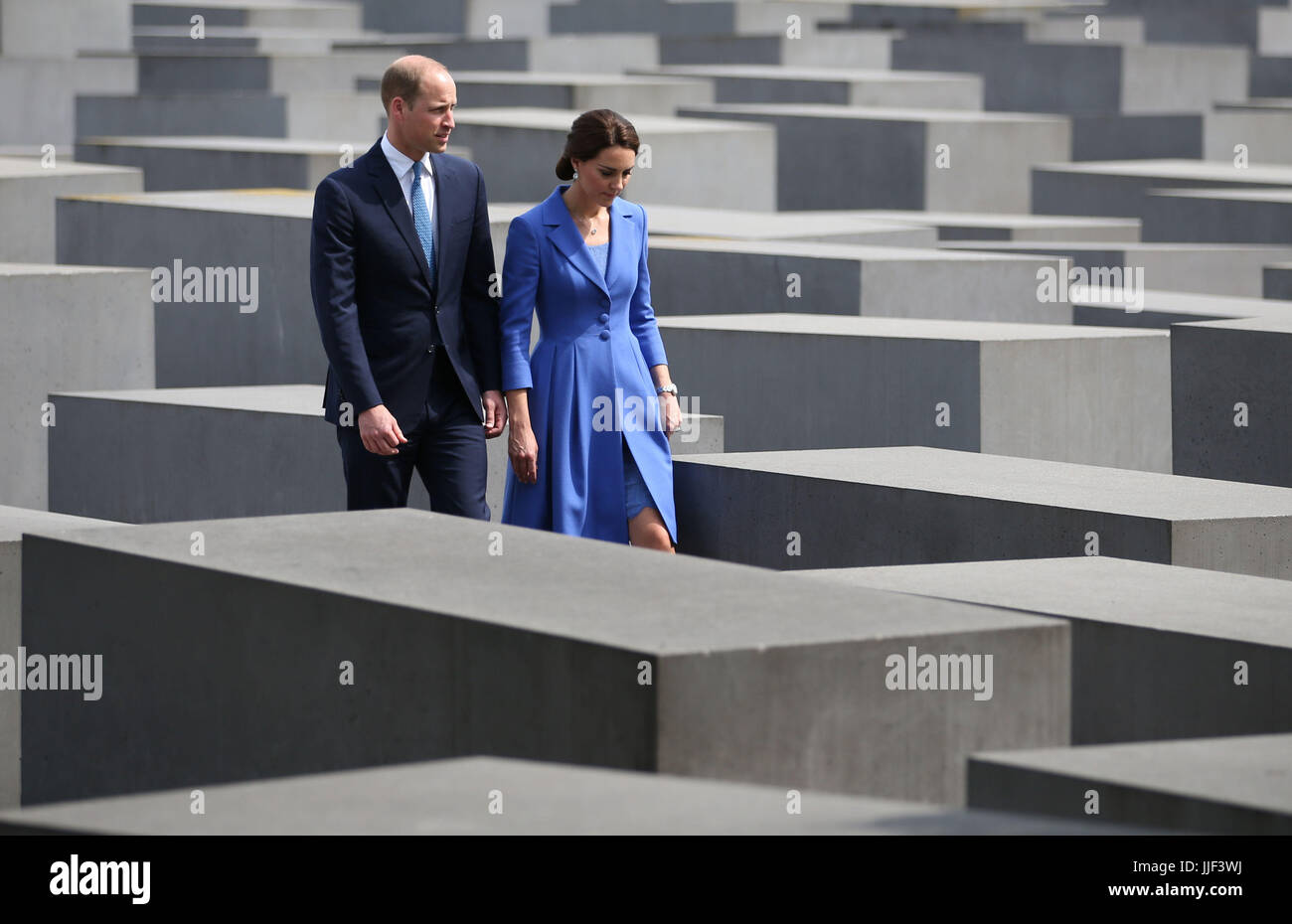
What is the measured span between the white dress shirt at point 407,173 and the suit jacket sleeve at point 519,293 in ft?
0.95

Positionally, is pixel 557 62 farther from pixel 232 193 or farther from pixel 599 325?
pixel 599 325

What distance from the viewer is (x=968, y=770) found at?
13.2 ft

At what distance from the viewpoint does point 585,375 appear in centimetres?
681

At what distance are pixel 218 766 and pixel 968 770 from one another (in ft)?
5.31

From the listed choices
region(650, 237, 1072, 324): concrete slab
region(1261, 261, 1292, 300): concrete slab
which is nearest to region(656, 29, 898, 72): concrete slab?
region(1261, 261, 1292, 300): concrete slab

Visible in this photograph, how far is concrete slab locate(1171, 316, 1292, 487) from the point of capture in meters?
9.05

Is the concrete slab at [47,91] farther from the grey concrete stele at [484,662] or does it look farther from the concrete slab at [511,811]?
the concrete slab at [511,811]

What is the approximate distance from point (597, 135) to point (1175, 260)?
860 cm

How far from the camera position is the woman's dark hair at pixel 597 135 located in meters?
6.43

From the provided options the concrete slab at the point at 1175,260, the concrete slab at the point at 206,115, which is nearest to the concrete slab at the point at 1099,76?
the concrete slab at the point at 206,115

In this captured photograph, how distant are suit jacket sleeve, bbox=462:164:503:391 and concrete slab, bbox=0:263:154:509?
3.83 m

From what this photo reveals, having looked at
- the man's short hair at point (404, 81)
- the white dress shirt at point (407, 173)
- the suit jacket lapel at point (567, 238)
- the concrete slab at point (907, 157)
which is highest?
the concrete slab at point (907, 157)

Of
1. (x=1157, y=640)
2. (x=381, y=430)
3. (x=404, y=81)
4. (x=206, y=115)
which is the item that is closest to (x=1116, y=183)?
(x=206, y=115)

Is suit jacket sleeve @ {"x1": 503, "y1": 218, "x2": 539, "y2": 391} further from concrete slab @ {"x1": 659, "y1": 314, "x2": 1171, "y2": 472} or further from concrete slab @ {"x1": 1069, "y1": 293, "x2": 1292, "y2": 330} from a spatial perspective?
concrete slab @ {"x1": 1069, "y1": 293, "x2": 1292, "y2": 330}
